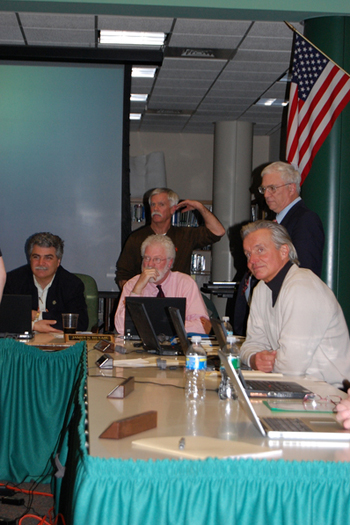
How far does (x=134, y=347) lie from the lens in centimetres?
308

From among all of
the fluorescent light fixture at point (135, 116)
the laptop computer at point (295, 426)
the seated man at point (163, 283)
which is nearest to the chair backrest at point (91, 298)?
the seated man at point (163, 283)

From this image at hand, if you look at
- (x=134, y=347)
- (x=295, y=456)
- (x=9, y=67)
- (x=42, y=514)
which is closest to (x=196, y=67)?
(x=9, y=67)

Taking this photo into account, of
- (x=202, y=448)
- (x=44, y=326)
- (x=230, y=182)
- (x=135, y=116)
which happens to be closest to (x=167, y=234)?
(x=44, y=326)

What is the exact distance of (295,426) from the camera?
143cm

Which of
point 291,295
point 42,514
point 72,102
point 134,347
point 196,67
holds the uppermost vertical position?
point 196,67

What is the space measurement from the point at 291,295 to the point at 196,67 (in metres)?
4.44

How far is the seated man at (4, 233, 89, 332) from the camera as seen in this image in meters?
3.83

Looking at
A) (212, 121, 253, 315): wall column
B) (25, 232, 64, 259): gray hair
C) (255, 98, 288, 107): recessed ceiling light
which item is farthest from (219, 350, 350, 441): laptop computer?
(212, 121, 253, 315): wall column

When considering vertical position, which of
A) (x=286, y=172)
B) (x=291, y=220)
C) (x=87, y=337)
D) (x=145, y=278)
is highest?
(x=286, y=172)

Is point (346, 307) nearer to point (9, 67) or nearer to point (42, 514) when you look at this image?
point (42, 514)

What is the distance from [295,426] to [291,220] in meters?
2.01

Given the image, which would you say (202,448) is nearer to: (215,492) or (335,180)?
(215,492)

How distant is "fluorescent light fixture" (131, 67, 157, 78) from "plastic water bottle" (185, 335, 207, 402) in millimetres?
4829

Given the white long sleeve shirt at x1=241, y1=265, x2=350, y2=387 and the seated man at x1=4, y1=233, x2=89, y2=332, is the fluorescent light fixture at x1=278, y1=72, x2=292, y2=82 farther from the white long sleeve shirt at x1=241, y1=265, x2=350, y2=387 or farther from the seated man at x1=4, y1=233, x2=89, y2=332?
the white long sleeve shirt at x1=241, y1=265, x2=350, y2=387
